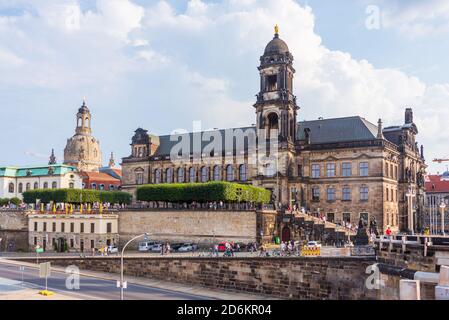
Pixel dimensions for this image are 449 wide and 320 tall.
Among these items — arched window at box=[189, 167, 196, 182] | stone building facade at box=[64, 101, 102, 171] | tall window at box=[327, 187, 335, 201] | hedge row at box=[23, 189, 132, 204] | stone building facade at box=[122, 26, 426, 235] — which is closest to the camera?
stone building facade at box=[122, 26, 426, 235]

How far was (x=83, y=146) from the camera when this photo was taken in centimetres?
11625

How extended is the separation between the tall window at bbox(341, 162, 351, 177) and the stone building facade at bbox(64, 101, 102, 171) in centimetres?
7116

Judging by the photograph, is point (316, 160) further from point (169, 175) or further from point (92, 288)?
point (92, 288)

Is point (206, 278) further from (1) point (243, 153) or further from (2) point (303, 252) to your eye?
(1) point (243, 153)

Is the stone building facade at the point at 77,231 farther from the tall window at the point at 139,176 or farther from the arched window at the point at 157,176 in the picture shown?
the tall window at the point at 139,176

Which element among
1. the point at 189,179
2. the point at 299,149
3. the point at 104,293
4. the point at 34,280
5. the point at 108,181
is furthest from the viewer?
the point at 108,181

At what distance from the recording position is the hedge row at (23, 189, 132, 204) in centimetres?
6900

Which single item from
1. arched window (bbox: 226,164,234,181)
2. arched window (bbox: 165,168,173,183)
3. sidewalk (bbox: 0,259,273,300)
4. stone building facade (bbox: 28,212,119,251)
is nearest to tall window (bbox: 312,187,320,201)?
arched window (bbox: 226,164,234,181)

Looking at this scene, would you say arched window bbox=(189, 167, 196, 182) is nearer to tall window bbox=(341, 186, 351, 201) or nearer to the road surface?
tall window bbox=(341, 186, 351, 201)

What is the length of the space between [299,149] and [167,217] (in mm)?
19526

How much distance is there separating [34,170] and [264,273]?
62221 mm

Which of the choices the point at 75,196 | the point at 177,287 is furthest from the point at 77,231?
the point at 177,287

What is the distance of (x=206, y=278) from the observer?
138ft
